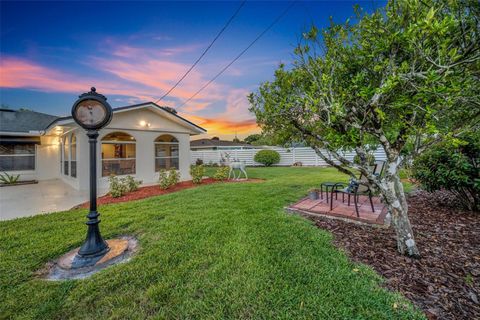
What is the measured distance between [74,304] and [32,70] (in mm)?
10944

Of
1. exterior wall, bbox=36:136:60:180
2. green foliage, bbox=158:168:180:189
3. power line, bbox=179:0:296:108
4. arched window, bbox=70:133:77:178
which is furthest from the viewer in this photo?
exterior wall, bbox=36:136:60:180

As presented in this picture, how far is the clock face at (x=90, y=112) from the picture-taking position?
295 centimetres

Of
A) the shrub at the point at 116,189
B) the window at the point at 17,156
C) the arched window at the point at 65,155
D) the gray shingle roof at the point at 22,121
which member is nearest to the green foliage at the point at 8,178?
the window at the point at 17,156

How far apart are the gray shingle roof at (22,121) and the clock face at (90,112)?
11.2 metres

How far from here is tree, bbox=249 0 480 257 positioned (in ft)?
8.00

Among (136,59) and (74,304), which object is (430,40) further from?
(136,59)

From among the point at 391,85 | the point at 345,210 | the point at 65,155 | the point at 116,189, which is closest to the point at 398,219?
the point at 345,210

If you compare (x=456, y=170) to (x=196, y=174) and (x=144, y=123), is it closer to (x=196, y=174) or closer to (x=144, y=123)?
(x=196, y=174)

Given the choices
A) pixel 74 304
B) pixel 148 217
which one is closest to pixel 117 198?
pixel 148 217

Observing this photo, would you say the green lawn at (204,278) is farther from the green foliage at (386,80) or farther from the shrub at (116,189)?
the shrub at (116,189)

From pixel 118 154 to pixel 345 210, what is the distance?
364 inches

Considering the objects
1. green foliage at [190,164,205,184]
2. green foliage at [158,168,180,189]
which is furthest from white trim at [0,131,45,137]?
green foliage at [190,164,205,184]

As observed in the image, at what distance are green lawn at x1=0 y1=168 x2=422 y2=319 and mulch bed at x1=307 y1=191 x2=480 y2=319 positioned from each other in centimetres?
24

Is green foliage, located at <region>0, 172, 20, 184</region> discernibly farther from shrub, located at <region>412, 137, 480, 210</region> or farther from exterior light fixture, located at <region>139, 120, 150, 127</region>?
shrub, located at <region>412, 137, 480, 210</region>
